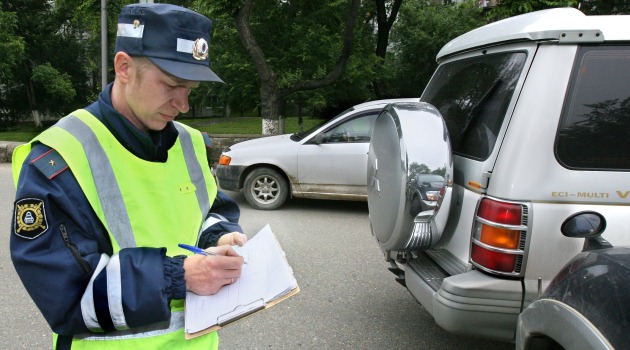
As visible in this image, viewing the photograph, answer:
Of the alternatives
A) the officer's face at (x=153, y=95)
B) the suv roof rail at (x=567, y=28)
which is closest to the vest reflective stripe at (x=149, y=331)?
the officer's face at (x=153, y=95)

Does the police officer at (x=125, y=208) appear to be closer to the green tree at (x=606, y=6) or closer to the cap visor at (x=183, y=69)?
the cap visor at (x=183, y=69)

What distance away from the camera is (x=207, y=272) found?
4.16 feet

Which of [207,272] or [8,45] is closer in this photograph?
[207,272]

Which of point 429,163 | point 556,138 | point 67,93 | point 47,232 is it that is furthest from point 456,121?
point 67,93

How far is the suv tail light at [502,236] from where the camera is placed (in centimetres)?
233

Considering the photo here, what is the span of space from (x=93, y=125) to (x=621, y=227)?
2364mm

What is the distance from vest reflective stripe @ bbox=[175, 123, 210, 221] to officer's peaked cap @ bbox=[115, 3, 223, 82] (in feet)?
0.97

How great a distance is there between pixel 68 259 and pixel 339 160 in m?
5.61

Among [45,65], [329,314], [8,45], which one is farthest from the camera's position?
[45,65]

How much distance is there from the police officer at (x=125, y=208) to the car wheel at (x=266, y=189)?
5.41 m

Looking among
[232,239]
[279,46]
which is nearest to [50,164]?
[232,239]

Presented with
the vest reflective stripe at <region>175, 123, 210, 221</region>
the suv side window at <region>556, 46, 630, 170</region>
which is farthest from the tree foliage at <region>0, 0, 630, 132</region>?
the vest reflective stripe at <region>175, 123, 210, 221</region>

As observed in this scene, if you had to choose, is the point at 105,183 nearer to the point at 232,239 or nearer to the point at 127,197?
the point at 127,197

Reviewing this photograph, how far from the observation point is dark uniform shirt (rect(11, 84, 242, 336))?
1.12 metres
